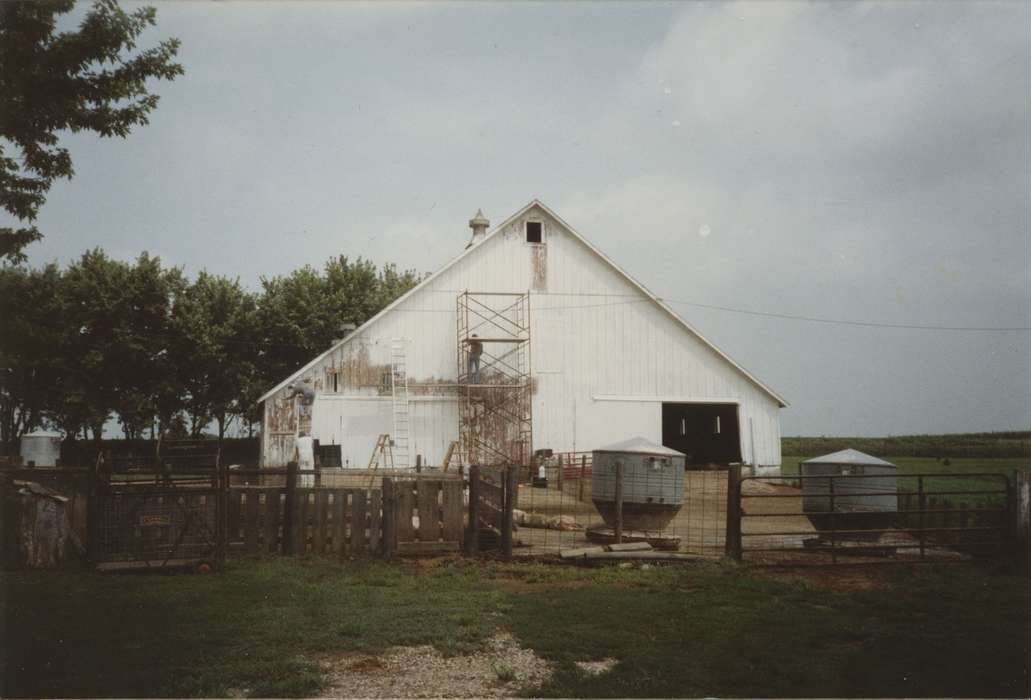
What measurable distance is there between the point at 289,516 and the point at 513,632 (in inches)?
205

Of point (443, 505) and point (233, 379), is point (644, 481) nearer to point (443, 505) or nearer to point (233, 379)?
point (443, 505)

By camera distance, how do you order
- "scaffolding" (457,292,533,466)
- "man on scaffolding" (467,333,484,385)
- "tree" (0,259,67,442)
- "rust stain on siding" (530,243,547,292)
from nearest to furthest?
1. "man on scaffolding" (467,333,484,385)
2. "scaffolding" (457,292,533,466)
3. "rust stain on siding" (530,243,547,292)
4. "tree" (0,259,67,442)

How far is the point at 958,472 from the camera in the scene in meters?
24.2

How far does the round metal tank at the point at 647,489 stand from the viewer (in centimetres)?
1498

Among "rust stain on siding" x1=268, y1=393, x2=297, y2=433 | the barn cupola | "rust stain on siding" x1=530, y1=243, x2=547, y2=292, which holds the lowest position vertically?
"rust stain on siding" x1=268, y1=393, x2=297, y2=433

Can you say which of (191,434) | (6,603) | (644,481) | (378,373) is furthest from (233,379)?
(6,603)

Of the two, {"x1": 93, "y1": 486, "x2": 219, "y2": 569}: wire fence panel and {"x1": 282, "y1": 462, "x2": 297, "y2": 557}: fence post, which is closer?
{"x1": 93, "y1": 486, "x2": 219, "y2": 569}: wire fence panel

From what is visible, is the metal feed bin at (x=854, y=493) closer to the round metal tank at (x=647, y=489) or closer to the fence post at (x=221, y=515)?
the round metal tank at (x=647, y=489)

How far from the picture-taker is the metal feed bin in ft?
46.6

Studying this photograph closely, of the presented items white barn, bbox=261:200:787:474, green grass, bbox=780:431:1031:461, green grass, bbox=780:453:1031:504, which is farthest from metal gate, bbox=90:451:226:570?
green grass, bbox=780:431:1031:461

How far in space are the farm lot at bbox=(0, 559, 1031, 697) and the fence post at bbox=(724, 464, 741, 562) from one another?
84 centimetres

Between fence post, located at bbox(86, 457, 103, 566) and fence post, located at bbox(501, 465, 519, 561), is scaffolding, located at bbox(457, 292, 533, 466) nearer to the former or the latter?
fence post, located at bbox(501, 465, 519, 561)

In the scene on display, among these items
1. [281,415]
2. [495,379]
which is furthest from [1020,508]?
[281,415]

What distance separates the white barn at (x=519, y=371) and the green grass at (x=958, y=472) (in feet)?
17.3
